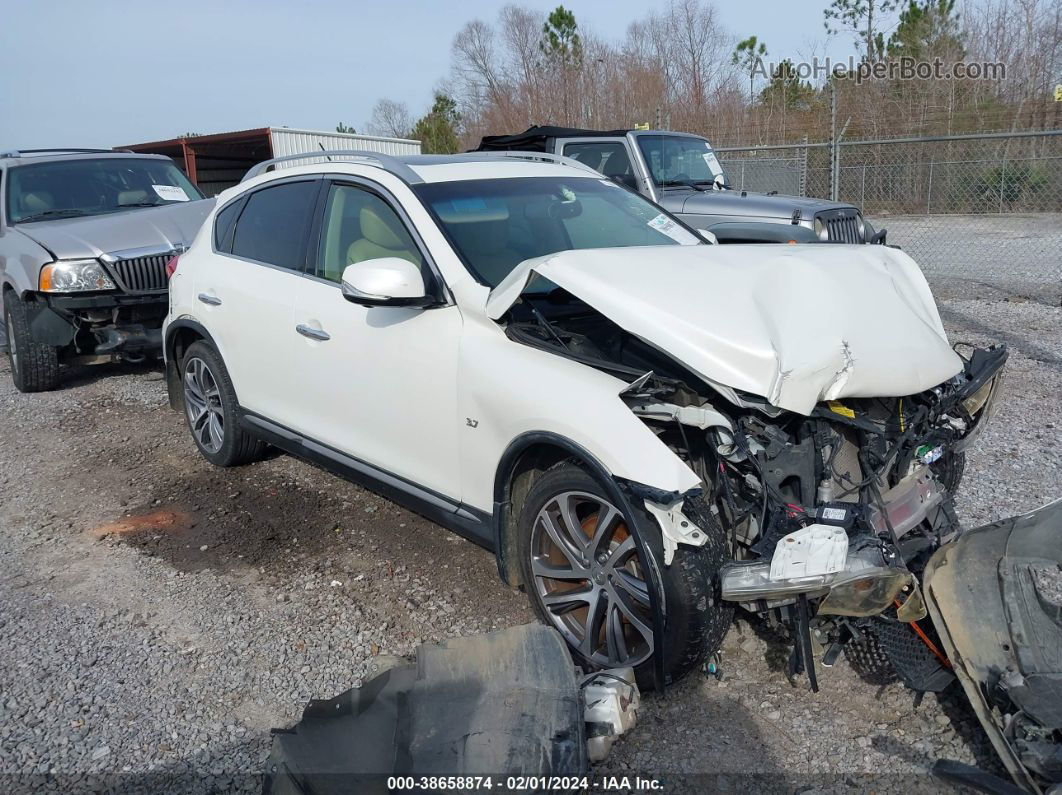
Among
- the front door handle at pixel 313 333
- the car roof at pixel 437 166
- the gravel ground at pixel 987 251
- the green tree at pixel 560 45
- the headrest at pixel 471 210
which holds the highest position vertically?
the green tree at pixel 560 45

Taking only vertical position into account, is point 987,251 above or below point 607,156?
below

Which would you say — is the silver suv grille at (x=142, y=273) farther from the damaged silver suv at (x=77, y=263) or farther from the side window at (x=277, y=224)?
the side window at (x=277, y=224)

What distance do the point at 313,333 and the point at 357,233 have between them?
0.54m

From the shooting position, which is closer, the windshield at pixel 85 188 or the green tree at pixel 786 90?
the windshield at pixel 85 188

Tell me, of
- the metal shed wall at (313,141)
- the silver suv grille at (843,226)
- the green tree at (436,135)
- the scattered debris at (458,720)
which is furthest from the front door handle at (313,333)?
the green tree at (436,135)

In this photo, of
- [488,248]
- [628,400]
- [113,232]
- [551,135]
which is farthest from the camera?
[551,135]

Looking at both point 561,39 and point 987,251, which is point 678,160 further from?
point 561,39

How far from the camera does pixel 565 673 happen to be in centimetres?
278

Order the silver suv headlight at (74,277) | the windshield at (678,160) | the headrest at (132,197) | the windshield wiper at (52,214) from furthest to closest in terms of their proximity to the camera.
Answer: the windshield at (678,160) < the headrest at (132,197) < the windshield wiper at (52,214) < the silver suv headlight at (74,277)

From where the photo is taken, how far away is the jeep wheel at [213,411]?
5.19 metres

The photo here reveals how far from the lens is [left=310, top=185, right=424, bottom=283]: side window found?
3.99 meters

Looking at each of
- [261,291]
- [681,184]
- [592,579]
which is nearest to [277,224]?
[261,291]

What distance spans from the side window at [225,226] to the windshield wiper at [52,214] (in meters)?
3.76

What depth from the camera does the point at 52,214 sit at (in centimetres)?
818
